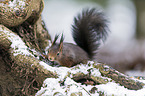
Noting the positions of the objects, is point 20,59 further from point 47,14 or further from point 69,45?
point 47,14

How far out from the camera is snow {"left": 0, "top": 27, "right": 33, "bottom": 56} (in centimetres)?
155

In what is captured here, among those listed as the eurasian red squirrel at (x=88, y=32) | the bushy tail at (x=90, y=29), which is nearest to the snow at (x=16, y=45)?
the eurasian red squirrel at (x=88, y=32)

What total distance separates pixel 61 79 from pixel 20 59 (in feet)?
1.26

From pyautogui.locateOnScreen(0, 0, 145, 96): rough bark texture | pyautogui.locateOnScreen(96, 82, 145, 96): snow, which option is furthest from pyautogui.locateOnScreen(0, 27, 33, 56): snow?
pyautogui.locateOnScreen(96, 82, 145, 96): snow

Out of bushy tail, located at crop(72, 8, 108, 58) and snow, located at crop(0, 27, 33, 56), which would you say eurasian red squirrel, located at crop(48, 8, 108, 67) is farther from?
snow, located at crop(0, 27, 33, 56)

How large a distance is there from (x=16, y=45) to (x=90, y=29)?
1.02 m

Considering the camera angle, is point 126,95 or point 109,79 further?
point 109,79

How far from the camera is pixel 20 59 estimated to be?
5.00 feet

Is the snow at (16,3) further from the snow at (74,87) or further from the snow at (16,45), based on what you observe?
the snow at (74,87)

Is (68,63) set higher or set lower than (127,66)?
higher

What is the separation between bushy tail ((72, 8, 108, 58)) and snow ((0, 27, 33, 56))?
0.87m

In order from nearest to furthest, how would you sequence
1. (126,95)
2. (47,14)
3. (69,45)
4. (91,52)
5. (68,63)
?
1. (126,95)
2. (68,63)
3. (69,45)
4. (91,52)
5. (47,14)

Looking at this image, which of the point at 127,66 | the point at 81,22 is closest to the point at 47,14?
the point at 127,66

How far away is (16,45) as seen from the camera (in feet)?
5.16
